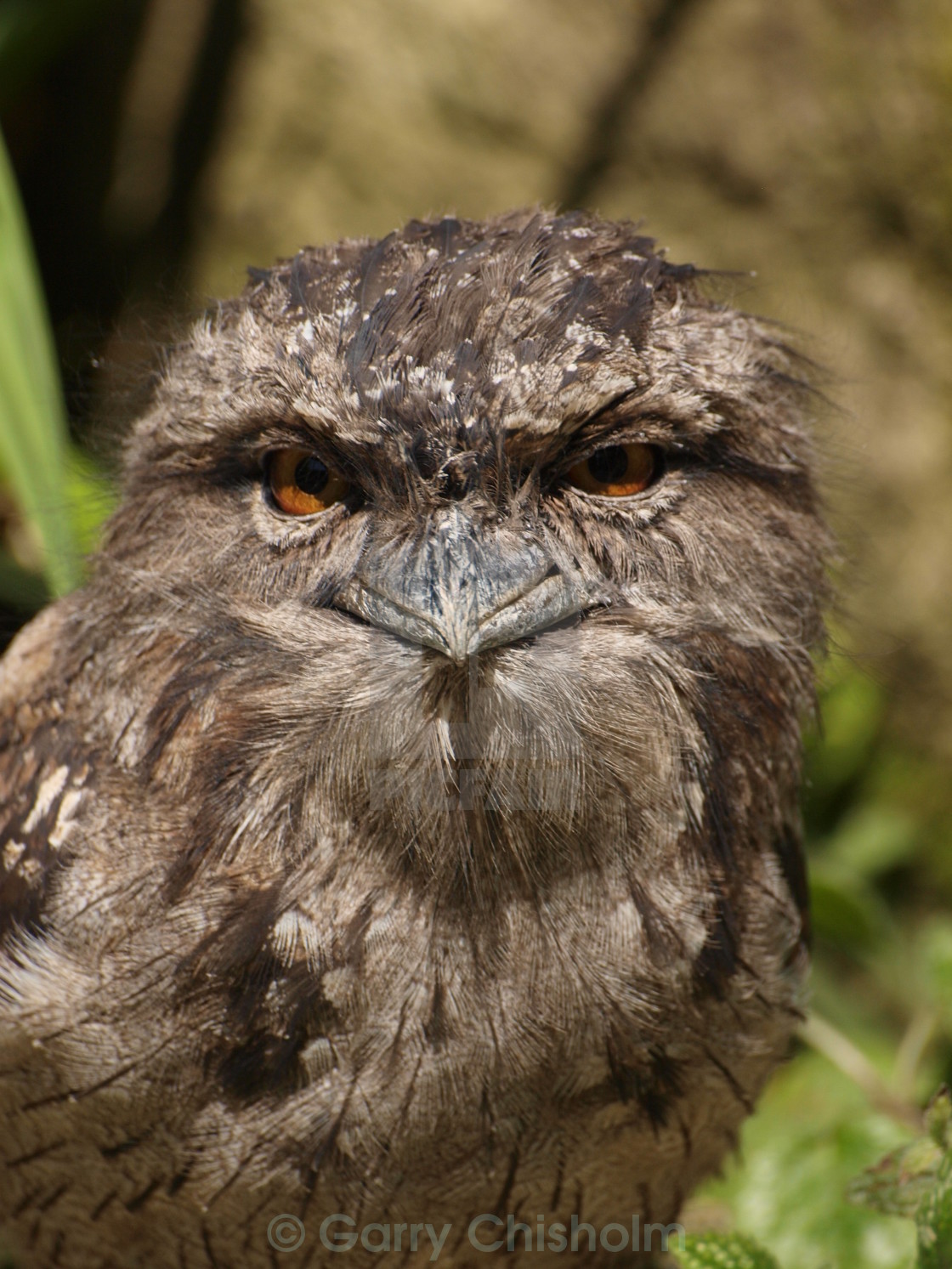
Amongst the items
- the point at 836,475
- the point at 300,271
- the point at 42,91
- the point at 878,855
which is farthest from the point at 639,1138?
the point at 42,91

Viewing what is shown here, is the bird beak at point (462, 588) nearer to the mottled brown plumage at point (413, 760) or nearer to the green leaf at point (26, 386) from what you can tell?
the mottled brown plumage at point (413, 760)

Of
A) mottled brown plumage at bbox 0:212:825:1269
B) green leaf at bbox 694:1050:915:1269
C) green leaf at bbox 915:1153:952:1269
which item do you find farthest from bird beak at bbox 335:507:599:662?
green leaf at bbox 694:1050:915:1269

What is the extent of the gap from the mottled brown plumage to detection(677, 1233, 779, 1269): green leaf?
17cm

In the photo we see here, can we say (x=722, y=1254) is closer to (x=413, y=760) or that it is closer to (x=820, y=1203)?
(x=820, y=1203)

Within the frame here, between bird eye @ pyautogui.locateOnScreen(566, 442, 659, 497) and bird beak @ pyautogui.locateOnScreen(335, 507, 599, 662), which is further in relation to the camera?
bird eye @ pyautogui.locateOnScreen(566, 442, 659, 497)

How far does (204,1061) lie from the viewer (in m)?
1.82

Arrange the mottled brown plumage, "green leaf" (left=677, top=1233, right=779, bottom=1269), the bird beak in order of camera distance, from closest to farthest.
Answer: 1. the bird beak
2. the mottled brown plumage
3. "green leaf" (left=677, top=1233, right=779, bottom=1269)

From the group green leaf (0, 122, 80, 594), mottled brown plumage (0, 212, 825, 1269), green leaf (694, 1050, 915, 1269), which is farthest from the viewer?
green leaf (0, 122, 80, 594)

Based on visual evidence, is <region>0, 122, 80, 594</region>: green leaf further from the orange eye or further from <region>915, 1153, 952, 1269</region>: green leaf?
<region>915, 1153, 952, 1269</region>: green leaf

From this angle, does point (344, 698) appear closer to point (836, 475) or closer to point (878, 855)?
point (836, 475)

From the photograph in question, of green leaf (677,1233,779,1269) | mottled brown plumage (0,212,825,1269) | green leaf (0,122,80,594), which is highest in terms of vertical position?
green leaf (0,122,80,594)

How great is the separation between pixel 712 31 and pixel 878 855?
2693mm

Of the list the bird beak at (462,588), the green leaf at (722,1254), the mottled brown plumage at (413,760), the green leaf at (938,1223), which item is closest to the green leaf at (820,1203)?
the green leaf at (722,1254)

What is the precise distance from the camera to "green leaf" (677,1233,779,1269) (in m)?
1.93
